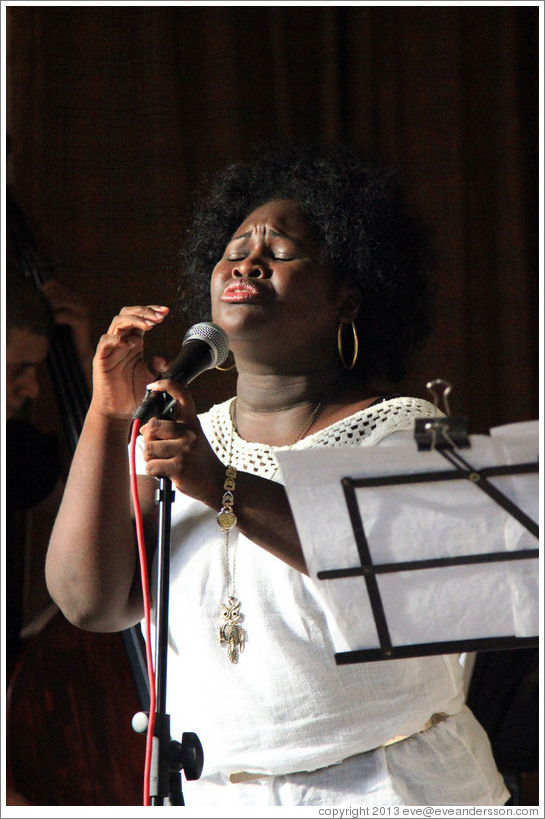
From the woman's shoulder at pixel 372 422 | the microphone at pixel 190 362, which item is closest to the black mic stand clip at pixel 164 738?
the microphone at pixel 190 362

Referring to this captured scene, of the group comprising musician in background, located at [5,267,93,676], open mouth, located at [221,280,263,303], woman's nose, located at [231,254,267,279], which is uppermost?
woman's nose, located at [231,254,267,279]

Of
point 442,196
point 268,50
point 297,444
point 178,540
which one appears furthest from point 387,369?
point 268,50

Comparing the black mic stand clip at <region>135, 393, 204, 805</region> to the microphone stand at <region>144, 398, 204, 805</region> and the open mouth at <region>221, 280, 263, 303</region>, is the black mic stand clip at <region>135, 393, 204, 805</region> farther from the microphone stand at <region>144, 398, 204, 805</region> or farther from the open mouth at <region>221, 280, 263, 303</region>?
the open mouth at <region>221, 280, 263, 303</region>

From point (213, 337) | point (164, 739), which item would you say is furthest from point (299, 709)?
point (213, 337)

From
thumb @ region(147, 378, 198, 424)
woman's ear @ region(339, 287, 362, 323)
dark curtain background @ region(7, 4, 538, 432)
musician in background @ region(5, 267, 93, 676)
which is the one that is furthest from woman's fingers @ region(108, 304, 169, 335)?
dark curtain background @ region(7, 4, 538, 432)

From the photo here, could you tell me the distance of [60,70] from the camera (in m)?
3.01

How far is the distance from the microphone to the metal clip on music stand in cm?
35

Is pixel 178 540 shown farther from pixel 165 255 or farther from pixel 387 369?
pixel 165 255

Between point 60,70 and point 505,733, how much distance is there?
2.38 metres

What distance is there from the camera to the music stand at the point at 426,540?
105cm

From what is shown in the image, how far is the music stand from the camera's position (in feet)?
3.46

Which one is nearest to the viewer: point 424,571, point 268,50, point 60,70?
point 424,571

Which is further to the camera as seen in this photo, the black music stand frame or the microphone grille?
the microphone grille

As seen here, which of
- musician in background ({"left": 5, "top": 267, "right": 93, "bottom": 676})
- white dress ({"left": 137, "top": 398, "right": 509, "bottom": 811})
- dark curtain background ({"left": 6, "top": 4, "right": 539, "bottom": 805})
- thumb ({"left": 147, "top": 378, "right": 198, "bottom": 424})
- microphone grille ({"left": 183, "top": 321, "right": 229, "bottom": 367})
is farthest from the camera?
dark curtain background ({"left": 6, "top": 4, "right": 539, "bottom": 805})
